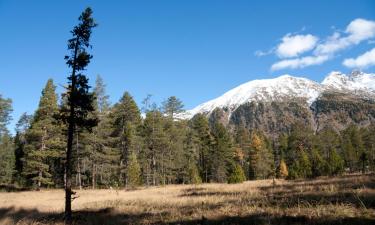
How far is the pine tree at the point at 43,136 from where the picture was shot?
51875 millimetres

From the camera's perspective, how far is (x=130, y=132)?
61.4 m

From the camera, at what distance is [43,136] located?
5297 centimetres

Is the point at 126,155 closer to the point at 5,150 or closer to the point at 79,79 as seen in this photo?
the point at 5,150

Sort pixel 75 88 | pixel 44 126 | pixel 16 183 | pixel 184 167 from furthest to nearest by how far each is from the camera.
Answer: pixel 184 167 < pixel 16 183 < pixel 44 126 < pixel 75 88

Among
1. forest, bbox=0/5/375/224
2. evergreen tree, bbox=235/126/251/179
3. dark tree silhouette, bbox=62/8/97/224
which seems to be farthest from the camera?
evergreen tree, bbox=235/126/251/179

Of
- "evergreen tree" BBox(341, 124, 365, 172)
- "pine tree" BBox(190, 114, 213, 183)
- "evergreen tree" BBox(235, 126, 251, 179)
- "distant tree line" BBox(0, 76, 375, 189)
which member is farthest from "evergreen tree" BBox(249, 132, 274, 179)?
"evergreen tree" BBox(341, 124, 365, 172)

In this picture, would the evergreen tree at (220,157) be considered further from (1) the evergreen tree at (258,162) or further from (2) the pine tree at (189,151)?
(1) the evergreen tree at (258,162)

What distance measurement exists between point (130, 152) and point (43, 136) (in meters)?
16.1

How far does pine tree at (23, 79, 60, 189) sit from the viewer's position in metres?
51.9

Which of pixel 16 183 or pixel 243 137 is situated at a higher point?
pixel 243 137

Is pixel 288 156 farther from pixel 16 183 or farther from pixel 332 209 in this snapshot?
pixel 332 209

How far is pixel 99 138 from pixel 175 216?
48629 millimetres

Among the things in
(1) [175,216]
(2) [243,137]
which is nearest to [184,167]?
(2) [243,137]

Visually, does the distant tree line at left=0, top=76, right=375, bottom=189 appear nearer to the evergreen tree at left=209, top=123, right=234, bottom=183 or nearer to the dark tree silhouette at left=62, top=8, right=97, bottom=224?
the evergreen tree at left=209, top=123, right=234, bottom=183
